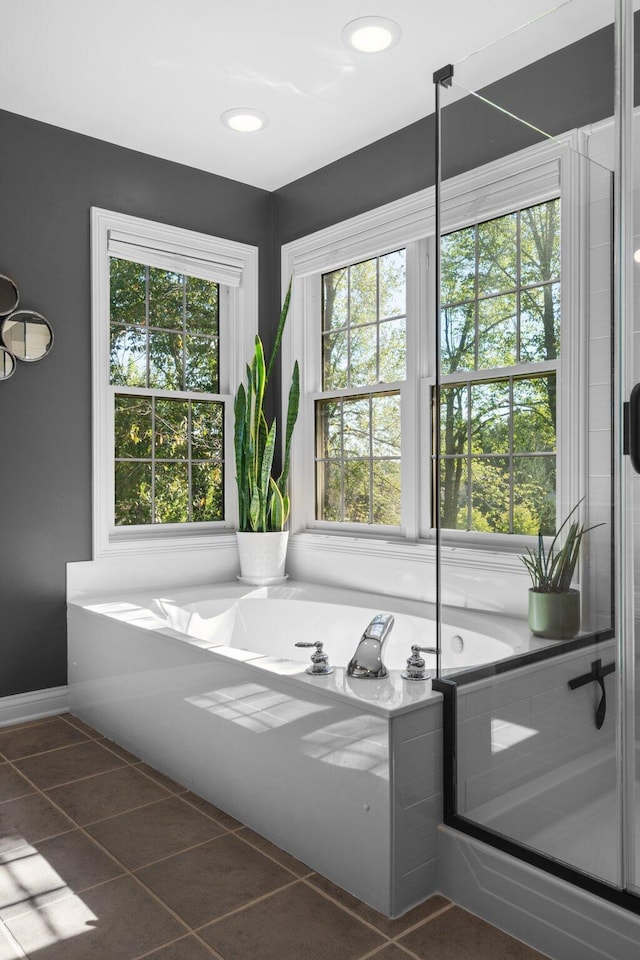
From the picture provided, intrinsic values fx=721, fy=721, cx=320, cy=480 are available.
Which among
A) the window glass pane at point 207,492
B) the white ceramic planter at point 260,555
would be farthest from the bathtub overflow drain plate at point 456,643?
the window glass pane at point 207,492

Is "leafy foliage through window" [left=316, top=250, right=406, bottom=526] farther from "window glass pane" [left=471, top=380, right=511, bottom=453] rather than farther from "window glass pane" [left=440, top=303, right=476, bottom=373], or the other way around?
"window glass pane" [left=471, top=380, right=511, bottom=453]

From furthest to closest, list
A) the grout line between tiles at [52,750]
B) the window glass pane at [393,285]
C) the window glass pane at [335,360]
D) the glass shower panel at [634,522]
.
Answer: the window glass pane at [335,360]
the window glass pane at [393,285]
the grout line between tiles at [52,750]
the glass shower panel at [634,522]

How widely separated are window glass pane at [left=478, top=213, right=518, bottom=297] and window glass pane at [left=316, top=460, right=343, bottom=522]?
2.06 m

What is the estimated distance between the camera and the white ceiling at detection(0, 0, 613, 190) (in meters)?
2.46

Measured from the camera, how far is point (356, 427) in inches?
149

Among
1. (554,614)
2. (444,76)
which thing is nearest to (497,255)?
(444,76)

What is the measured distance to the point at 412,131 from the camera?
328 cm

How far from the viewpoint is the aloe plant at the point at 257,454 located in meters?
3.78

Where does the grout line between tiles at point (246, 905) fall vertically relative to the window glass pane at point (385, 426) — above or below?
below

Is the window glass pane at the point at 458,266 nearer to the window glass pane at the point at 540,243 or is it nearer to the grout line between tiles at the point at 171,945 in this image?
the window glass pane at the point at 540,243

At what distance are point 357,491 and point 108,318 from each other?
1500mm

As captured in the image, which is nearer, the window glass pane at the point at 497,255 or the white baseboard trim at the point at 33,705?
the window glass pane at the point at 497,255

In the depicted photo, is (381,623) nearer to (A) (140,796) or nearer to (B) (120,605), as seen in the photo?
(A) (140,796)

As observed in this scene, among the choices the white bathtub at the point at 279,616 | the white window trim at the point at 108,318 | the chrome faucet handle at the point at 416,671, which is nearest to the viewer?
the chrome faucet handle at the point at 416,671
